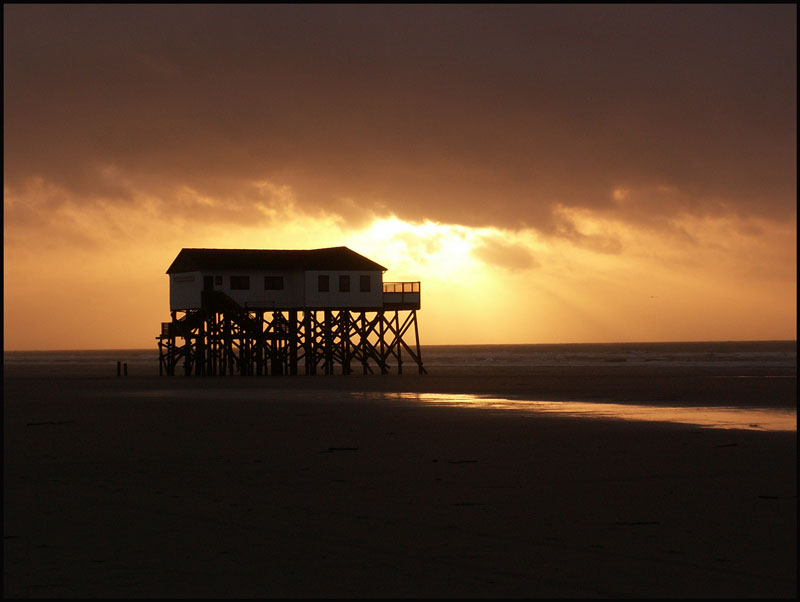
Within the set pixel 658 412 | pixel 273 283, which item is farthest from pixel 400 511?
pixel 273 283

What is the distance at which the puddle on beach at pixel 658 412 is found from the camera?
25541 mm

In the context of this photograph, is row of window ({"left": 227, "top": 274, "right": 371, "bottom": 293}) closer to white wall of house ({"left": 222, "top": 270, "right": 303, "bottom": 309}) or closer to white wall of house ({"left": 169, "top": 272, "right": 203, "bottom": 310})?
white wall of house ({"left": 222, "top": 270, "right": 303, "bottom": 309})

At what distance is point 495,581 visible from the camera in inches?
367

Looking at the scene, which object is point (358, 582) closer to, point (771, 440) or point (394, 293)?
point (771, 440)

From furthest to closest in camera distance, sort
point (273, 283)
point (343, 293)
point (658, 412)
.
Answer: point (343, 293) → point (273, 283) → point (658, 412)

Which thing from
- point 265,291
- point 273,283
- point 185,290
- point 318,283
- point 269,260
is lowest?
point 265,291

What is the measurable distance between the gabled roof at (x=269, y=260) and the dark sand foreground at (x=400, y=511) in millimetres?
42671

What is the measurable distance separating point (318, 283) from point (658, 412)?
4073 centimetres

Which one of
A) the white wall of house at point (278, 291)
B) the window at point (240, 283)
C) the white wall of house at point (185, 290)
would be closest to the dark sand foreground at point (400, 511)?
the white wall of house at point (185, 290)

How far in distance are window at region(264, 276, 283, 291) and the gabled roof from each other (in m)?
0.71

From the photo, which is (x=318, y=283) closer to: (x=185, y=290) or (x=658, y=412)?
(x=185, y=290)

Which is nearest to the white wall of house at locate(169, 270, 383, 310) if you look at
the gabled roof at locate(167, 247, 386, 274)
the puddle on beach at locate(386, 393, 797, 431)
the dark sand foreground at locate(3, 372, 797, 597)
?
the gabled roof at locate(167, 247, 386, 274)

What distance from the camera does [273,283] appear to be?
68938 millimetres

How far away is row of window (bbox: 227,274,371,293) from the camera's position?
67812 millimetres
